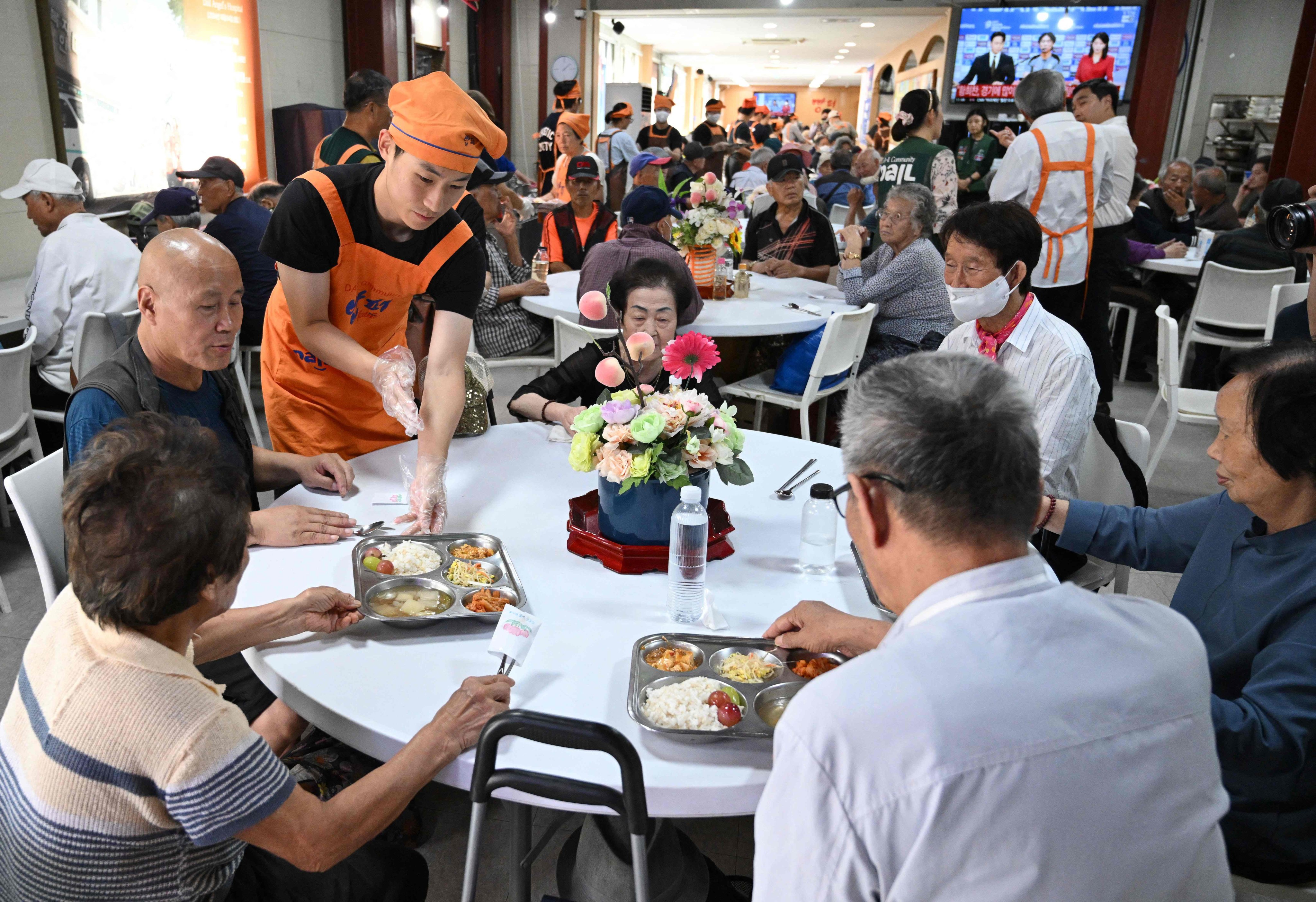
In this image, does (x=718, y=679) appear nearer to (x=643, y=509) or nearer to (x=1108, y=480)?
(x=643, y=509)

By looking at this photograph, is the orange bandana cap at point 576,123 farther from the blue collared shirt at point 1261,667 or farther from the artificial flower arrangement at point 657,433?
the blue collared shirt at point 1261,667

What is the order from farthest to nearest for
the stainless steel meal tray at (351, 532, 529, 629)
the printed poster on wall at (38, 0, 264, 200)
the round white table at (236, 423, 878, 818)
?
1. the printed poster on wall at (38, 0, 264, 200)
2. the stainless steel meal tray at (351, 532, 529, 629)
3. the round white table at (236, 423, 878, 818)

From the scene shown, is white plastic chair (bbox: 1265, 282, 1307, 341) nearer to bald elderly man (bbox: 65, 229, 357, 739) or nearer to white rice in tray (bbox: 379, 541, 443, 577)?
white rice in tray (bbox: 379, 541, 443, 577)

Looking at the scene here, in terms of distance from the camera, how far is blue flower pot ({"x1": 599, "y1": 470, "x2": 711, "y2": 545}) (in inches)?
69.2

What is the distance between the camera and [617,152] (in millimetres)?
9391

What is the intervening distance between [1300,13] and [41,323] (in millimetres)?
12940

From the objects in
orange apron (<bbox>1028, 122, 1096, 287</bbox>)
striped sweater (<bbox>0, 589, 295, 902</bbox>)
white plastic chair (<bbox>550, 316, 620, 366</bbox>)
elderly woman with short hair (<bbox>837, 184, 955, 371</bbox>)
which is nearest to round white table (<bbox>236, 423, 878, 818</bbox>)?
striped sweater (<bbox>0, 589, 295, 902</bbox>)

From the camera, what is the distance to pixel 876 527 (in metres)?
0.99

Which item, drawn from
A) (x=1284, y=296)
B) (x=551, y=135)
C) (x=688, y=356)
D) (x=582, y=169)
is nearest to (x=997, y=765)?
(x=688, y=356)

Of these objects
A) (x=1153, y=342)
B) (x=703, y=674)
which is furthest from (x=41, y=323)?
(x=1153, y=342)

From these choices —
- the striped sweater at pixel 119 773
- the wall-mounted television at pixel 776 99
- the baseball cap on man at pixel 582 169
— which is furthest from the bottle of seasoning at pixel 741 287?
the wall-mounted television at pixel 776 99

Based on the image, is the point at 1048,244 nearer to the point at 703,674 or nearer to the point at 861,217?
the point at 861,217

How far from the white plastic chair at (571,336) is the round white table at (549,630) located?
1180 mm

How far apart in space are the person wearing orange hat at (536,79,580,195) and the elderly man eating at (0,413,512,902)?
28.6ft
